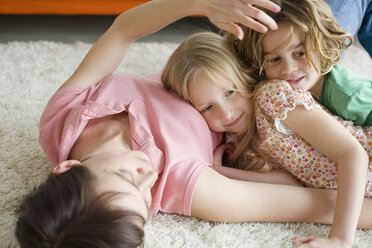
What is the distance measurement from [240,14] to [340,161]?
441 mm

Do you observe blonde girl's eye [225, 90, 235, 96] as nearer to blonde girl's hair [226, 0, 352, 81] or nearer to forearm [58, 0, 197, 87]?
blonde girl's hair [226, 0, 352, 81]

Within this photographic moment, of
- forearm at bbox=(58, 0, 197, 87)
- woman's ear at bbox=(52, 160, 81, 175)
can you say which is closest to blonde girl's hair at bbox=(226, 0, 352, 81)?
forearm at bbox=(58, 0, 197, 87)

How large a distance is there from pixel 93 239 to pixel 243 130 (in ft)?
1.98

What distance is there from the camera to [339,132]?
989 millimetres

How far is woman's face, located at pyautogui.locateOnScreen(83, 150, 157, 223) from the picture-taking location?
0.77 meters

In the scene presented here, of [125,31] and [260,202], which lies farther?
[125,31]

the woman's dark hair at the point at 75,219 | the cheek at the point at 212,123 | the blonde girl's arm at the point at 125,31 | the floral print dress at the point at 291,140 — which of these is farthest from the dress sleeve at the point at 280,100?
the woman's dark hair at the point at 75,219

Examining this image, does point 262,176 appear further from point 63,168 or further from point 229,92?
Answer: point 63,168

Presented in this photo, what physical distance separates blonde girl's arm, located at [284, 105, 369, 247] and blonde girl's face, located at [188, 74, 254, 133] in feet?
0.48

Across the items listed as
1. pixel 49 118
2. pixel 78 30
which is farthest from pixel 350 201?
pixel 78 30

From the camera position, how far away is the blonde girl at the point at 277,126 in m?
0.96

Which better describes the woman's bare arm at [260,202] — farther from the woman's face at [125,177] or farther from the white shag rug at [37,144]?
the woman's face at [125,177]

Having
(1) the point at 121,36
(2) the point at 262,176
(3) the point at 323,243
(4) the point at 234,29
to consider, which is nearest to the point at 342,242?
(3) the point at 323,243

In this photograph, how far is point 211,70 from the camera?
108cm
